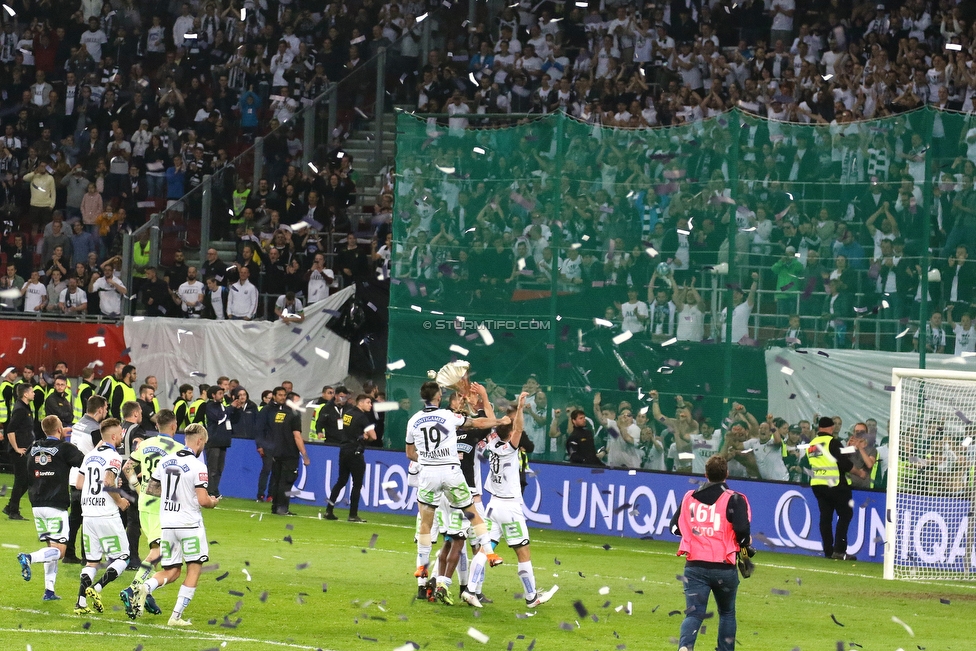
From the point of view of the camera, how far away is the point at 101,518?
13859 millimetres

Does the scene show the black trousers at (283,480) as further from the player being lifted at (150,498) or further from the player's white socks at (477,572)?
the player being lifted at (150,498)

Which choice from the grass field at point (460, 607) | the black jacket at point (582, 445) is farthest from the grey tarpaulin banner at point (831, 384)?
the black jacket at point (582, 445)

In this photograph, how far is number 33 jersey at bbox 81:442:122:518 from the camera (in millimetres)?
13805

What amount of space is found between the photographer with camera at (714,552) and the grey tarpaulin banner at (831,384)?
9587 mm

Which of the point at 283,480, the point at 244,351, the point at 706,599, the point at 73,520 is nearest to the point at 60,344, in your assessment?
the point at 244,351

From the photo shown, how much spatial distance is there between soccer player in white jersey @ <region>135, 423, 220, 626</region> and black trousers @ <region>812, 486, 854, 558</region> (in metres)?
10.5

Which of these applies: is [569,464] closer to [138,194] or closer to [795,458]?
[795,458]

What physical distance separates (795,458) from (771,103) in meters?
7.45

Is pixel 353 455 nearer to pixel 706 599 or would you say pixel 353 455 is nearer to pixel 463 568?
pixel 463 568

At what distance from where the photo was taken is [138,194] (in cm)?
3284

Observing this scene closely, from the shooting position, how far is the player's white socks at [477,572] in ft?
48.2

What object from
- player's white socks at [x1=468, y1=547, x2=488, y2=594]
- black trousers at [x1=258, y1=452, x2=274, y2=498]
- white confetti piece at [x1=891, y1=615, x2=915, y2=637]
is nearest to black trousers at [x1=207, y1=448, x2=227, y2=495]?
black trousers at [x1=258, y1=452, x2=274, y2=498]

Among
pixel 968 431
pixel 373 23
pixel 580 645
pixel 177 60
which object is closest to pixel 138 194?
pixel 177 60

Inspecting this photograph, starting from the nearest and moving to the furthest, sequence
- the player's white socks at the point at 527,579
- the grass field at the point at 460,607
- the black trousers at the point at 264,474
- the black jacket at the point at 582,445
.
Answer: the grass field at the point at 460,607, the player's white socks at the point at 527,579, the black jacket at the point at 582,445, the black trousers at the point at 264,474
